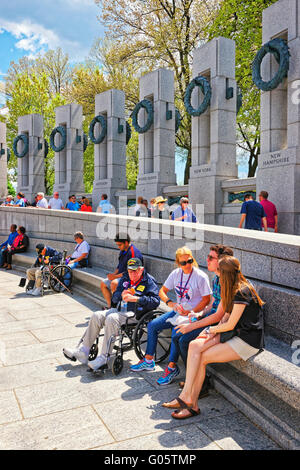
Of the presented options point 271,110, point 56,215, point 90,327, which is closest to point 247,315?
point 90,327

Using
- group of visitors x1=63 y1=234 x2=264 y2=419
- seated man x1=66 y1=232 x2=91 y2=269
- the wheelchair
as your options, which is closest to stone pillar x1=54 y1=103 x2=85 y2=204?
seated man x1=66 y1=232 x2=91 y2=269

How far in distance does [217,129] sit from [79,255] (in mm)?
6722

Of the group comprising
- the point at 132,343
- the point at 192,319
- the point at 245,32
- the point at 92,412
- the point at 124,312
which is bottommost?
the point at 92,412

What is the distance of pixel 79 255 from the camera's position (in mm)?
10195

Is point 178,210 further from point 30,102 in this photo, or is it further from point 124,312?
point 30,102

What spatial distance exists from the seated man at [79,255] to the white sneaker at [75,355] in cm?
480

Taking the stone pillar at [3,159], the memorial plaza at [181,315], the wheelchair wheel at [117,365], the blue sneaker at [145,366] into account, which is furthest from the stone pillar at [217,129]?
the stone pillar at [3,159]

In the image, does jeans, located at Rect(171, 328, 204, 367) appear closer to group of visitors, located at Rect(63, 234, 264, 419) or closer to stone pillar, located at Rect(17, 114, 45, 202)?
group of visitors, located at Rect(63, 234, 264, 419)

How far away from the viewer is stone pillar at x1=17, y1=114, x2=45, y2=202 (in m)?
25.0

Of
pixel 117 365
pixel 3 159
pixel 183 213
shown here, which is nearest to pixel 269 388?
pixel 117 365

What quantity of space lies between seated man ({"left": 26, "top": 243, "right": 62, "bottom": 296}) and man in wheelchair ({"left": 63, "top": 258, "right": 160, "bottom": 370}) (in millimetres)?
4412

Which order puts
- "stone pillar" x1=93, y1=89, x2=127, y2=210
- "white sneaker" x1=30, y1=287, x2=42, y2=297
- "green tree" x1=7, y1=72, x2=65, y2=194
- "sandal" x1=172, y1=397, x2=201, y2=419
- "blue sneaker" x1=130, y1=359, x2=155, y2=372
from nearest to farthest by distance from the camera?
"sandal" x1=172, y1=397, x2=201, y2=419, "blue sneaker" x1=130, y1=359, x2=155, y2=372, "white sneaker" x1=30, y1=287, x2=42, y2=297, "stone pillar" x1=93, y1=89, x2=127, y2=210, "green tree" x1=7, y1=72, x2=65, y2=194

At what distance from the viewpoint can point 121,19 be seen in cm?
2578

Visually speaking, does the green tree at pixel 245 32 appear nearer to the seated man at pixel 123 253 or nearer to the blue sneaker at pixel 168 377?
the seated man at pixel 123 253
